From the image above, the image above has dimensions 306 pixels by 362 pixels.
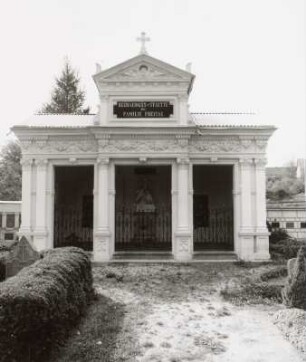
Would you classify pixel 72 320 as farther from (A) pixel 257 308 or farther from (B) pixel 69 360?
(A) pixel 257 308

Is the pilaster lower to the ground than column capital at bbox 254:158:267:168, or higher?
lower

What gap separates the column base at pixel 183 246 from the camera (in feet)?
48.8

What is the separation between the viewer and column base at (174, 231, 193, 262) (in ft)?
48.8

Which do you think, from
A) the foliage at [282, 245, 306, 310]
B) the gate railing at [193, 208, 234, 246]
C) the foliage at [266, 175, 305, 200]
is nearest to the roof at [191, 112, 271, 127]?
the gate railing at [193, 208, 234, 246]

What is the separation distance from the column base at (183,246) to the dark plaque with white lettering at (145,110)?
4767mm

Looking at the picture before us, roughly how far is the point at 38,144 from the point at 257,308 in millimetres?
10798

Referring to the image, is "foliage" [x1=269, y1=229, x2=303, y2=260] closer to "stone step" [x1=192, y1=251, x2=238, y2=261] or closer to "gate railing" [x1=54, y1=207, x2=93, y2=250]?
"stone step" [x1=192, y1=251, x2=238, y2=261]

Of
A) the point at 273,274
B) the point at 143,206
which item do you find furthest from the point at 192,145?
the point at 273,274

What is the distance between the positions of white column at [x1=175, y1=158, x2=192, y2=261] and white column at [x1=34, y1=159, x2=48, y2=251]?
5244mm

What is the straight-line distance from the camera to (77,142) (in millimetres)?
15648

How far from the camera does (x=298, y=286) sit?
7.95 metres

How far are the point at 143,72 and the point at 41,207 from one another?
6.76m

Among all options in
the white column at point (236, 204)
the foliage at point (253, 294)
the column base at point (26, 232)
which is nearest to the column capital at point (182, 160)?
the white column at point (236, 204)

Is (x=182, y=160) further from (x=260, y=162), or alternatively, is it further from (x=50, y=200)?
(x=50, y=200)
